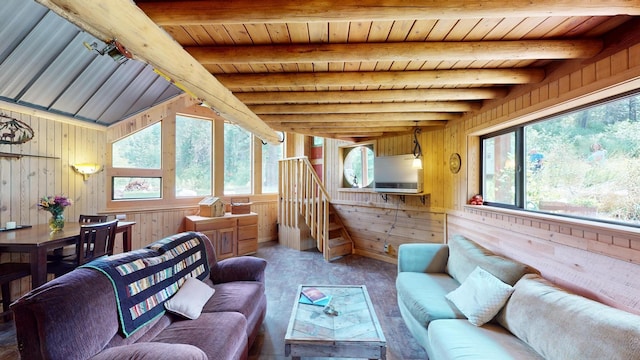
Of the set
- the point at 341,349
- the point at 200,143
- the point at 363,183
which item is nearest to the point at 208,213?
the point at 200,143

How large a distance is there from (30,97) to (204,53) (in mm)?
2791

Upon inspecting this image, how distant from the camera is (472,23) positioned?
4.94 ft

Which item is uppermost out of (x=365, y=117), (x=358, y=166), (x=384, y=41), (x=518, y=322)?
(x=384, y=41)

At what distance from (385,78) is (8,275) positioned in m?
3.81

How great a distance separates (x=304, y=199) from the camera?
508cm

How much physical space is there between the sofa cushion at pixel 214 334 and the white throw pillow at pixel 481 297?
1634 mm

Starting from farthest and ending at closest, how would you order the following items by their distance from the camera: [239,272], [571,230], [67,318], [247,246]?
[247,246]
[239,272]
[571,230]
[67,318]

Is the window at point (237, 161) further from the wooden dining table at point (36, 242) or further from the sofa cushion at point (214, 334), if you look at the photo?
the sofa cushion at point (214, 334)

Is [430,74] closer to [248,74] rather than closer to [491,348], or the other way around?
[248,74]

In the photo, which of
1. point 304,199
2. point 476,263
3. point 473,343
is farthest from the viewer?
point 304,199

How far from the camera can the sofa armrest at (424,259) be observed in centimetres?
272

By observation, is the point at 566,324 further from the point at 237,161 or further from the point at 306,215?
the point at 237,161

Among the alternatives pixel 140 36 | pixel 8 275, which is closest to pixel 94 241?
pixel 8 275

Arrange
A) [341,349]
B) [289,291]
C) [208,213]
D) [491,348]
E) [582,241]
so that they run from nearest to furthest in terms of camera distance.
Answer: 1. [491,348]
2. [341,349]
3. [582,241]
4. [289,291]
5. [208,213]
